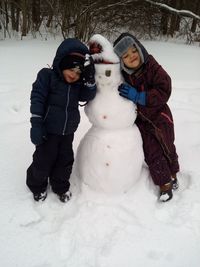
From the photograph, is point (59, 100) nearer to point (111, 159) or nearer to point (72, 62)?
point (72, 62)

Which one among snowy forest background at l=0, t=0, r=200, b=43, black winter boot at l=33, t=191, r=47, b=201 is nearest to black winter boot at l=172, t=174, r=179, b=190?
black winter boot at l=33, t=191, r=47, b=201

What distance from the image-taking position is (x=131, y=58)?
7.48ft

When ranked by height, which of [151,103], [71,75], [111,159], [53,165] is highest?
[71,75]

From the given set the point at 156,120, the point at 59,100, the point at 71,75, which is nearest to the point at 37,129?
the point at 59,100

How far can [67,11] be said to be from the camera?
6840 mm

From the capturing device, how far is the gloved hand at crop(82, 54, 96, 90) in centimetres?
212

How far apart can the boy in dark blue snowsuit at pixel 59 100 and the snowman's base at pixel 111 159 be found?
0.51 ft

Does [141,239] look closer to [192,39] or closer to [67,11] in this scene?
[67,11]

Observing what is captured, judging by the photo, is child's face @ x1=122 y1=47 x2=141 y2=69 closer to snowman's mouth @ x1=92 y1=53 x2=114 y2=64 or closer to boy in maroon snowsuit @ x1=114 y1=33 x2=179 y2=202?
boy in maroon snowsuit @ x1=114 y1=33 x2=179 y2=202

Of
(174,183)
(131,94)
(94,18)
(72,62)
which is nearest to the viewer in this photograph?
(72,62)

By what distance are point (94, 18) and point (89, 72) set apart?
17.0 feet

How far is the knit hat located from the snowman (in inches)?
4.2

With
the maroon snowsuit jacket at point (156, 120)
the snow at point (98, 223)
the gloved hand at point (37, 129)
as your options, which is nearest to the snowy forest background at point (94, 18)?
the snow at point (98, 223)

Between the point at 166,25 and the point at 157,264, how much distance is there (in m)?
7.23
